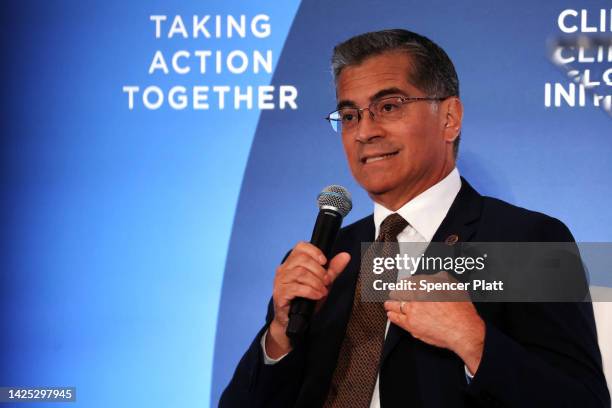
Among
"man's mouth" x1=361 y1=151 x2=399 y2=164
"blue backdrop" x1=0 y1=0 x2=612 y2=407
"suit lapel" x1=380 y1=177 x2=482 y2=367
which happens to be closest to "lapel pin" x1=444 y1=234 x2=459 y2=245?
"suit lapel" x1=380 y1=177 x2=482 y2=367

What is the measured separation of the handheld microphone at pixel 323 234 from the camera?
1.73m

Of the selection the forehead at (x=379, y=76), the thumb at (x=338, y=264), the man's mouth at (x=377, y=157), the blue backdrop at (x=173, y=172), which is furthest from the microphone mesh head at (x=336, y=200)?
the blue backdrop at (x=173, y=172)

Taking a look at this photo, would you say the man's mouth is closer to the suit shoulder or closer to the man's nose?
the man's nose

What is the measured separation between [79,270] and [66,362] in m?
0.39

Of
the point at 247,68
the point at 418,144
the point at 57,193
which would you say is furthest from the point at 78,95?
the point at 418,144

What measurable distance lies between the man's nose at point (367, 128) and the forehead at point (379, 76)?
50 millimetres

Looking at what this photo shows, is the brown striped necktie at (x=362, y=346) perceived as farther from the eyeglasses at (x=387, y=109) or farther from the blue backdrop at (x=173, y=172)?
the blue backdrop at (x=173, y=172)

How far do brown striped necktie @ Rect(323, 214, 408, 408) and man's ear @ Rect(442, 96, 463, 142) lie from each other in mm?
337

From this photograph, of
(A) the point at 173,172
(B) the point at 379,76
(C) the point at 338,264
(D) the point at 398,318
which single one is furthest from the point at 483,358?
(A) the point at 173,172

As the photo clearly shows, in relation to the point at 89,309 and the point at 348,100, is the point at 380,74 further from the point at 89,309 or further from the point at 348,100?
the point at 89,309

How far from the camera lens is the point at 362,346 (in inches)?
78.1

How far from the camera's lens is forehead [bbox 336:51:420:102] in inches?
84.4

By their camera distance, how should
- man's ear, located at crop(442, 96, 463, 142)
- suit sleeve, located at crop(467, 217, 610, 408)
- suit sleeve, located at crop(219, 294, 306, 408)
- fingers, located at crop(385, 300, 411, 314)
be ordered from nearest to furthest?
suit sleeve, located at crop(467, 217, 610, 408) → fingers, located at crop(385, 300, 411, 314) → suit sleeve, located at crop(219, 294, 306, 408) → man's ear, located at crop(442, 96, 463, 142)

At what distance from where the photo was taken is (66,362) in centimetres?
307
